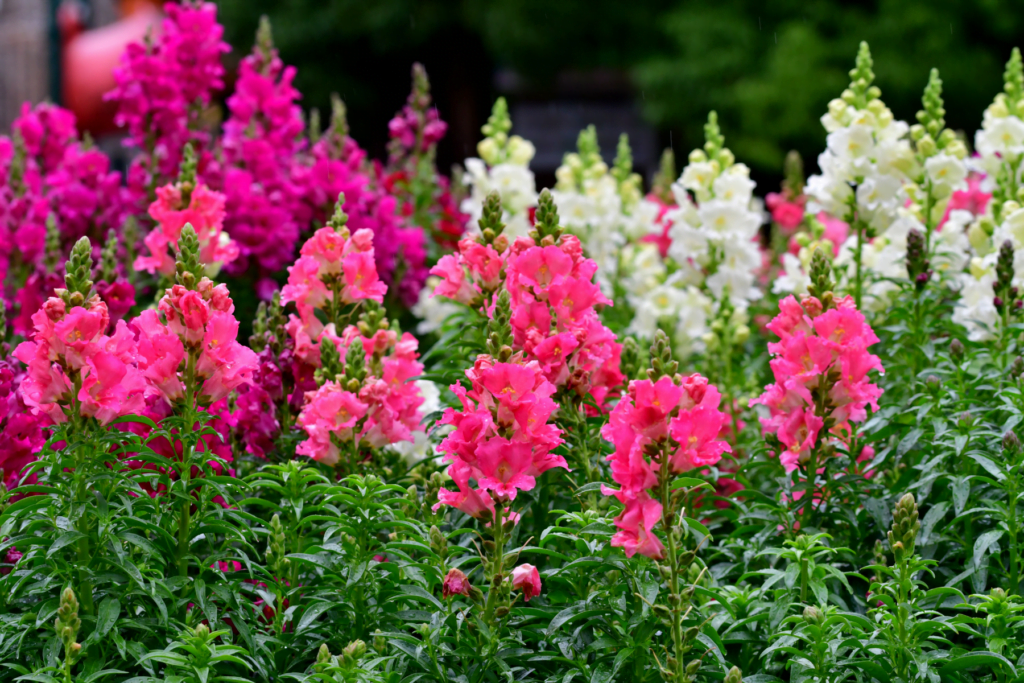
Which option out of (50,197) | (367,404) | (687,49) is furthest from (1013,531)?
(687,49)

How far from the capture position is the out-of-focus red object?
12.5 m

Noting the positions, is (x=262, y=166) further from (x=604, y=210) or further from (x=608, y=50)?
(x=608, y=50)

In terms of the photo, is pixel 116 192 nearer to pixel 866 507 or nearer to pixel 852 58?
pixel 866 507

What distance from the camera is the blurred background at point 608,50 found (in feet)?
42.7

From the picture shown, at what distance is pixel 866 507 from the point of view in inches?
126

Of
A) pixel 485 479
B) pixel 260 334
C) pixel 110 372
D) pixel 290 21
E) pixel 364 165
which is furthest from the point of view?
pixel 290 21

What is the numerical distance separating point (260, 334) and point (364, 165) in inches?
111

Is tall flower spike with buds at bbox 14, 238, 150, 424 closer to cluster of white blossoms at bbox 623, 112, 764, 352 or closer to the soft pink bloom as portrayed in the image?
the soft pink bloom

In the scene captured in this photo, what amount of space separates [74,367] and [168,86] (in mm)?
2732

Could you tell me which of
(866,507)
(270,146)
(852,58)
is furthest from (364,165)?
(852,58)

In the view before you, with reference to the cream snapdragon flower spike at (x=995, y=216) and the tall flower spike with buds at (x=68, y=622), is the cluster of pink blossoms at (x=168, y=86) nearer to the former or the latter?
the tall flower spike with buds at (x=68, y=622)

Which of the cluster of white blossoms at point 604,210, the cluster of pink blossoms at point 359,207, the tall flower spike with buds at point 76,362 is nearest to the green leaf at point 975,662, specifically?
the tall flower spike with buds at point 76,362

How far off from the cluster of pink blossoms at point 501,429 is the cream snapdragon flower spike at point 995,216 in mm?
2017

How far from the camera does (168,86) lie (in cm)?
505
